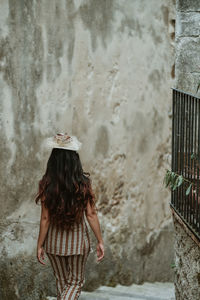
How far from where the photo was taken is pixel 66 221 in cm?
420

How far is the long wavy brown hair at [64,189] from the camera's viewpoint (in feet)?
13.6

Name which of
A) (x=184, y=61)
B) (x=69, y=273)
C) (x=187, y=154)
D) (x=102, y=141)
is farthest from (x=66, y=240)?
(x=102, y=141)

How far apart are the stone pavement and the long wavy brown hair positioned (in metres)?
1.59

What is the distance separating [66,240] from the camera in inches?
168

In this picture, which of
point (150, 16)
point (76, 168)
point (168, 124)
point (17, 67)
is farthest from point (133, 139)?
point (76, 168)

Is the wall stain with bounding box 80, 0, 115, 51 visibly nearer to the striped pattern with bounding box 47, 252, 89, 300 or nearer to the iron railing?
the iron railing

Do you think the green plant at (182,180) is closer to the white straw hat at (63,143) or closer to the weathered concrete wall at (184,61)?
the weathered concrete wall at (184,61)

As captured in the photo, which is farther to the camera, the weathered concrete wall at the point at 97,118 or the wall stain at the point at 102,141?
the wall stain at the point at 102,141

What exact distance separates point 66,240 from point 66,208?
28cm

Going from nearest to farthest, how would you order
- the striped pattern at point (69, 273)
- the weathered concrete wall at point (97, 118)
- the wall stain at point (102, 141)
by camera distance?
1. the striped pattern at point (69, 273)
2. the weathered concrete wall at point (97, 118)
3. the wall stain at point (102, 141)

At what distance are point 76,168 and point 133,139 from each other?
243cm

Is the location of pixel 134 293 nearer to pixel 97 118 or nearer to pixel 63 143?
pixel 97 118

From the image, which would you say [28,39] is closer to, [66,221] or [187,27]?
[187,27]

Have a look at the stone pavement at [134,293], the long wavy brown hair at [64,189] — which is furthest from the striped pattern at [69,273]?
the stone pavement at [134,293]
